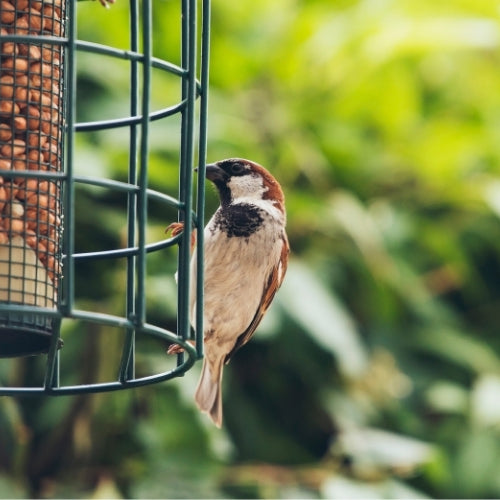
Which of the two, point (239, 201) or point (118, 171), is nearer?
point (239, 201)

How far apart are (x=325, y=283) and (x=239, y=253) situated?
1.63 metres

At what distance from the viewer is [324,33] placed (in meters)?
5.35

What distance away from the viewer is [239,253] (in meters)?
3.15

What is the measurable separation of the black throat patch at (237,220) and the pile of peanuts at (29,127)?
64cm

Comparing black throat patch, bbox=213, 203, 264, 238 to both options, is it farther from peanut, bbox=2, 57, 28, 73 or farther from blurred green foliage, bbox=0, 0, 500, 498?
blurred green foliage, bbox=0, 0, 500, 498

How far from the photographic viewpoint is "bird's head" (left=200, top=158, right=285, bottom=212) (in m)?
3.13

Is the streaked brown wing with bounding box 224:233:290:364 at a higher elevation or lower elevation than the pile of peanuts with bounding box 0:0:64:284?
lower

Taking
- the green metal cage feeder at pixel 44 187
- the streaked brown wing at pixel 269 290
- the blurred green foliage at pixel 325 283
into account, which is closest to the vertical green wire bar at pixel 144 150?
the green metal cage feeder at pixel 44 187

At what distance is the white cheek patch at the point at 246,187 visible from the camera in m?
3.14

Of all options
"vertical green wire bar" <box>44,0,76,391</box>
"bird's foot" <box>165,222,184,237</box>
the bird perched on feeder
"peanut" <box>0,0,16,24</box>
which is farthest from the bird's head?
"vertical green wire bar" <box>44,0,76,391</box>

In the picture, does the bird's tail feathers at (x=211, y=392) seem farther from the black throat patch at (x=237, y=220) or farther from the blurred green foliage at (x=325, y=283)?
the blurred green foliage at (x=325, y=283)

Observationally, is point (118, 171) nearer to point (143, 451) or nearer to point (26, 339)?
point (143, 451)

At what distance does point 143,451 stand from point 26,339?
188 centimetres

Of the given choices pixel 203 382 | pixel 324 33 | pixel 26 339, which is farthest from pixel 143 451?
pixel 324 33
